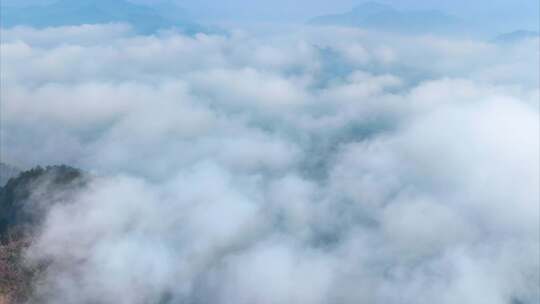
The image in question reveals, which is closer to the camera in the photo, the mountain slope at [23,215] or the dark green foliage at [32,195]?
the mountain slope at [23,215]

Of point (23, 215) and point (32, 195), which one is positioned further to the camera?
point (32, 195)

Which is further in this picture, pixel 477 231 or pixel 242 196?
pixel 242 196

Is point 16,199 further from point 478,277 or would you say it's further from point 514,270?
point 514,270

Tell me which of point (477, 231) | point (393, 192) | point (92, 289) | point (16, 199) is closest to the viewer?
point (92, 289)

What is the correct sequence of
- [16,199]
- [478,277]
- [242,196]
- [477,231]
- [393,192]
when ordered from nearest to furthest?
[16,199] → [478,277] → [477,231] → [242,196] → [393,192]

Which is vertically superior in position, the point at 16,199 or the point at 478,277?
the point at 16,199

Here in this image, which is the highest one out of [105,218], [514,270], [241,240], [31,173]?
[31,173]

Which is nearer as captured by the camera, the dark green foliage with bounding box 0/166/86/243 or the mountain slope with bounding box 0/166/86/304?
the mountain slope with bounding box 0/166/86/304

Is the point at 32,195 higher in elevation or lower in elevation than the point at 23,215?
higher

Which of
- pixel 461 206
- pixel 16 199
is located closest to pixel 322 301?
pixel 16 199

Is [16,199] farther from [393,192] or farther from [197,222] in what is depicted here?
[393,192]
